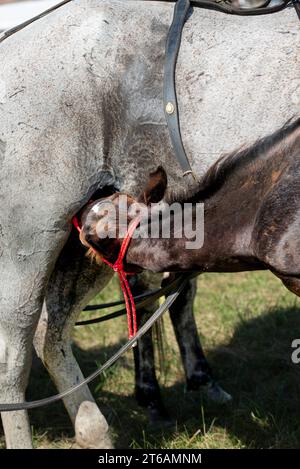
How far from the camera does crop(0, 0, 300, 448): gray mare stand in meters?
3.12

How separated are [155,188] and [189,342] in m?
2.20

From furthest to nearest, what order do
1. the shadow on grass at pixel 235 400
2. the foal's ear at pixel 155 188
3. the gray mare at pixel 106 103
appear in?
the shadow on grass at pixel 235 400, the gray mare at pixel 106 103, the foal's ear at pixel 155 188

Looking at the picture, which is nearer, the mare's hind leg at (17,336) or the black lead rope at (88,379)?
the black lead rope at (88,379)

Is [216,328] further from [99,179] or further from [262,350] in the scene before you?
[99,179]

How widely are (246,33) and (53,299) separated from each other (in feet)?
5.01

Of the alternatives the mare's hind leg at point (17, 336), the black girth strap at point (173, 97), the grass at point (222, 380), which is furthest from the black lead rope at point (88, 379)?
the grass at point (222, 380)

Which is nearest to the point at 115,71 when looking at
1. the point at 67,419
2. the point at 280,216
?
the point at 280,216

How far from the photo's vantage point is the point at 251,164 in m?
2.75

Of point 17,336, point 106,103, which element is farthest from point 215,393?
point 106,103

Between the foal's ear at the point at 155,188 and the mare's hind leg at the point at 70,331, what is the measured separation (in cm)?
99

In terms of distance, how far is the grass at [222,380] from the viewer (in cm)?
427

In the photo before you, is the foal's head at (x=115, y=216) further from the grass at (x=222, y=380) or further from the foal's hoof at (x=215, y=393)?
the foal's hoof at (x=215, y=393)

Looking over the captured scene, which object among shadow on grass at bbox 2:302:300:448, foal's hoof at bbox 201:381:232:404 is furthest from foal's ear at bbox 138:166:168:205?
foal's hoof at bbox 201:381:232:404

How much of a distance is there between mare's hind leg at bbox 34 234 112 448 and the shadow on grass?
334mm
